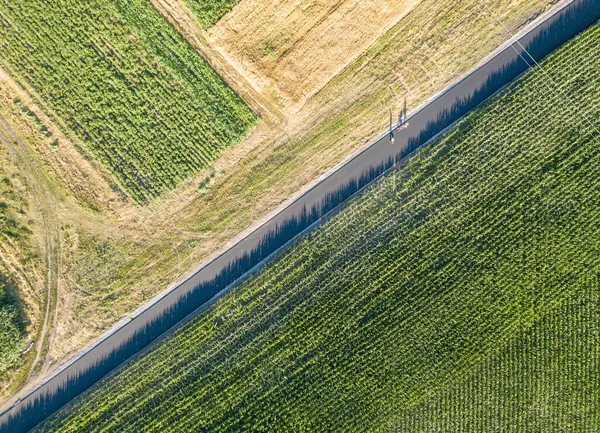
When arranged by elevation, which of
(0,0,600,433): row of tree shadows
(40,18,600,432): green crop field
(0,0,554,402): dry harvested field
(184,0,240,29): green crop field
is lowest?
(40,18,600,432): green crop field

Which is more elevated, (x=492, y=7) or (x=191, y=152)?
(x=191, y=152)

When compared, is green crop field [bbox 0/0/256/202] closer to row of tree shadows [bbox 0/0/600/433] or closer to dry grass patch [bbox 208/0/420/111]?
dry grass patch [bbox 208/0/420/111]

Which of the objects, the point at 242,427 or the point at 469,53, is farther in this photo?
the point at 469,53

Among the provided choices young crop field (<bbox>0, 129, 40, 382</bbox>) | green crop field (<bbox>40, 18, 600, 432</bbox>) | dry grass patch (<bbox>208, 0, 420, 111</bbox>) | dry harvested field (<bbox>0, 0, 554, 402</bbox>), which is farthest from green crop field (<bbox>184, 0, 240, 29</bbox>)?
green crop field (<bbox>40, 18, 600, 432</bbox>)

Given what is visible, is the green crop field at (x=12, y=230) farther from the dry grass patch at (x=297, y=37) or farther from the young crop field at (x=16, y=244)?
the dry grass patch at (x=297, y=37)

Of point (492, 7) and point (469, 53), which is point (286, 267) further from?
point (492, 7)

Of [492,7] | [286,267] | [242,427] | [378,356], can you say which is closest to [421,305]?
[378,356]

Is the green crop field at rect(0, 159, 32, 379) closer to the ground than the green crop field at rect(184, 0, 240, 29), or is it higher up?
closer to the ground
